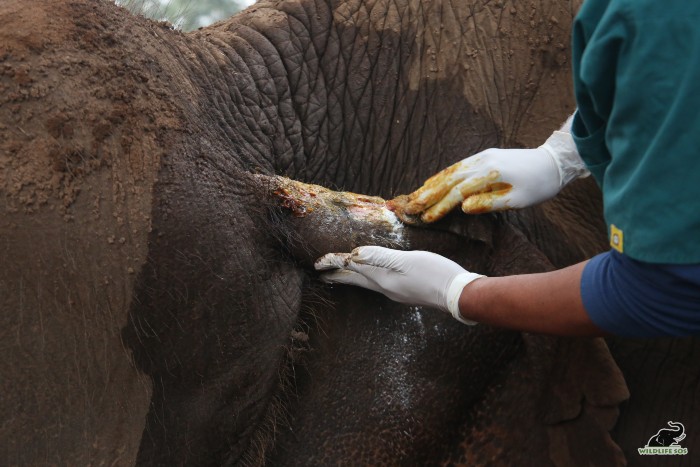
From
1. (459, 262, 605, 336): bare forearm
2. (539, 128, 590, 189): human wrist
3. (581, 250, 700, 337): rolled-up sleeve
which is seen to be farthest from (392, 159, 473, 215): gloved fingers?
(581, 250, 700, 337): rolled-up sleeve

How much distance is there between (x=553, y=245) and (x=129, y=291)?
162cm

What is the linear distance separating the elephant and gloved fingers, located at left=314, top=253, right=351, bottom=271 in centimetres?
3

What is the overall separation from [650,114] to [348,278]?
124 cm

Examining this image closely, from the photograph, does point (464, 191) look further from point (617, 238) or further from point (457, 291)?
point (617, 238)

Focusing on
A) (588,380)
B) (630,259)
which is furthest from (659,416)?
(630,259)

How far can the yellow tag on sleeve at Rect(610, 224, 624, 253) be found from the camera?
1881 millimetres

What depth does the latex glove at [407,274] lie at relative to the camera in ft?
8.11

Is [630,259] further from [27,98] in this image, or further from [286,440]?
[27,98]

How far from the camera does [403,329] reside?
2719mm

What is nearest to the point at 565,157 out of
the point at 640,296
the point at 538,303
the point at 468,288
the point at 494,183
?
the point at 494,183

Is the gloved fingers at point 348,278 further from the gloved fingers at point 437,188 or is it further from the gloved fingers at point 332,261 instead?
the gloved fingers at point 437,188

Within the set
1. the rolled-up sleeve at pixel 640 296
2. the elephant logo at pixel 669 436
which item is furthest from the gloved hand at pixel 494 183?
the elephant logo at pixel 669 436

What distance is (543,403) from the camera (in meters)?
2.72

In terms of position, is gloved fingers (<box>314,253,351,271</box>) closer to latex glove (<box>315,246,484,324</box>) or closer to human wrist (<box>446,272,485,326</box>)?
latex glove (<box>315,246,484,324</box>)
